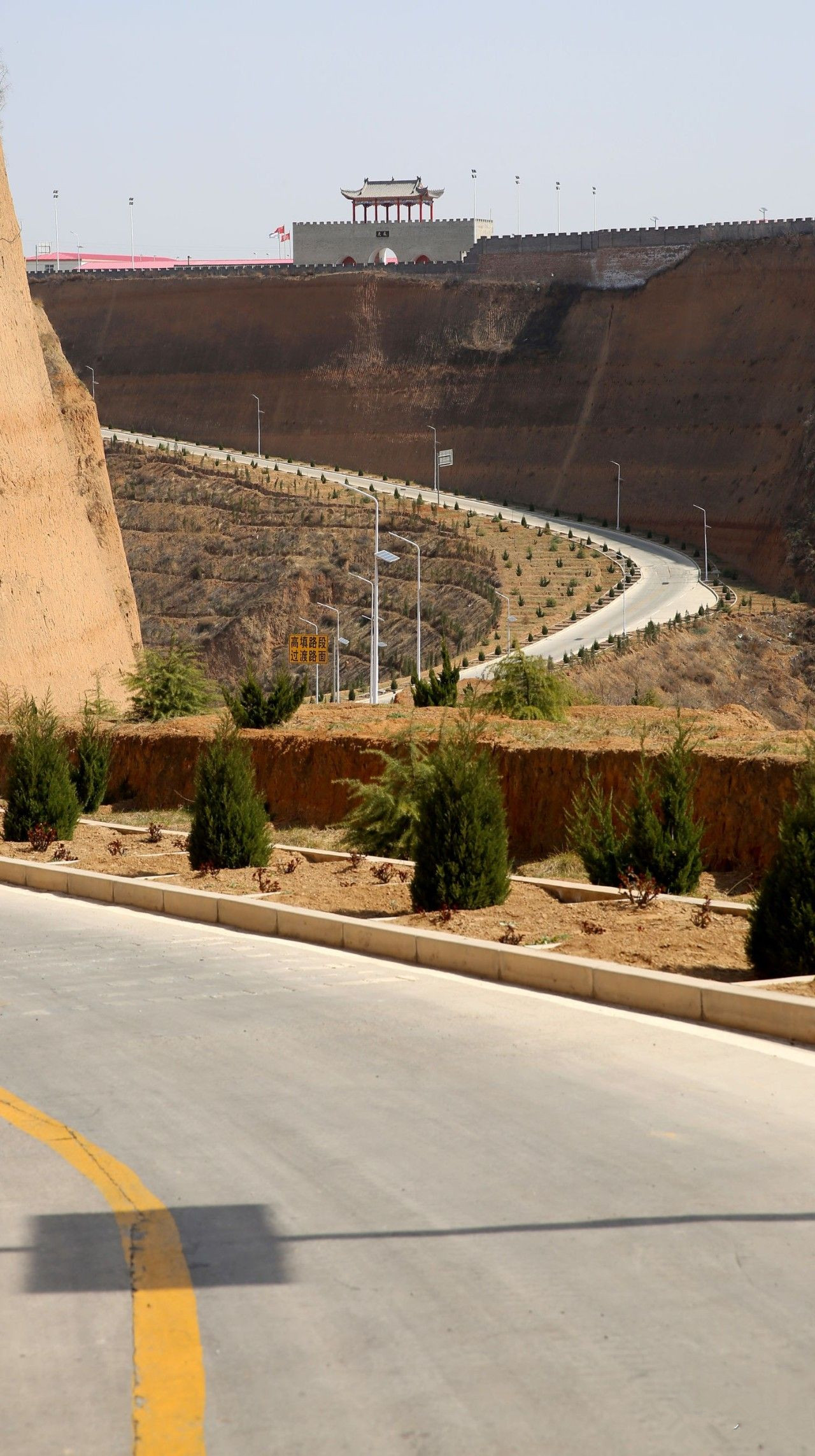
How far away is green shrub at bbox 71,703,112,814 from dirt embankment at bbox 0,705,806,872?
33.6 inches

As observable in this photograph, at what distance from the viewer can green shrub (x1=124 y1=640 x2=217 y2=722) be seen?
27.4m

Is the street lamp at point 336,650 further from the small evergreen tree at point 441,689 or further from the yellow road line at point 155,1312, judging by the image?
the yellow road line at point 155,1312

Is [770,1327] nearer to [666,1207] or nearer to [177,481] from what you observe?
[666,1207]

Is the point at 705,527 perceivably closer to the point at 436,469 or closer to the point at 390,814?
the point at 436,469

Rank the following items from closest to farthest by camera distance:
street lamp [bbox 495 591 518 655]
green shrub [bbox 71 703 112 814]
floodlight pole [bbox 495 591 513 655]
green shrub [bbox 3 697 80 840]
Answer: green shrub [bbox 3 697 80 840] < green shrub [bbox 71 703 112 814] < floodlight pole [bbox 495 591 513 655] < street lamp [bbox 495 591 518 655]

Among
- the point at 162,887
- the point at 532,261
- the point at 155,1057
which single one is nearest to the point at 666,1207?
the point at 155,1057

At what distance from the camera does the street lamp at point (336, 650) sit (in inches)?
2351

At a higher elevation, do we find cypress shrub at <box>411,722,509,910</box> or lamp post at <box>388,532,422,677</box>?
lamp post at <box>388,532,422,677</box>

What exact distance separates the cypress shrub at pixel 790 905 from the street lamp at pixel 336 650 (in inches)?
1665

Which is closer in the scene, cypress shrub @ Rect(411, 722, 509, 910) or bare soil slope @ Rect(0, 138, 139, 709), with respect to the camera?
cypress shrub @ Rect(411, 722, 509, 910)

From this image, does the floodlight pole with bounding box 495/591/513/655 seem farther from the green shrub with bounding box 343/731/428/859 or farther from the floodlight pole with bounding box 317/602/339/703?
the green shrub with bounding box 343/731/428/859

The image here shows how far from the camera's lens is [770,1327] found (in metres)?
4.83

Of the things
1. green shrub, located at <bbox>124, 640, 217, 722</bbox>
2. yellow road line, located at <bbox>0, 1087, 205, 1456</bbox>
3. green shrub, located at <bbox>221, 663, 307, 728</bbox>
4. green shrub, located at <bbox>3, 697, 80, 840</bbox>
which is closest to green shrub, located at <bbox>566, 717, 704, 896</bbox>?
yellow road line, located at <bbox>0, 1087, 205, 1456</bbox>

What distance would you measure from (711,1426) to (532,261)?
356ft
